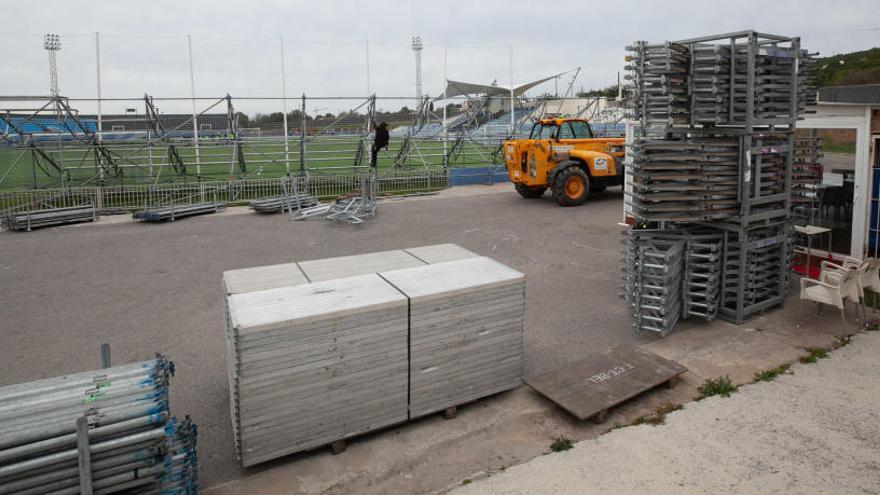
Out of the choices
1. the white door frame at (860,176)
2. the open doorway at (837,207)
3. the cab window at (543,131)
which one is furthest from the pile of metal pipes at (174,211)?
the open doorway at (837,207)

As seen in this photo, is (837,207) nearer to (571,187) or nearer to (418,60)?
(571,187)

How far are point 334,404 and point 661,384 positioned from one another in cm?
288

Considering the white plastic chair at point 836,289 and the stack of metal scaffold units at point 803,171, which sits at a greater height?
the stack of metal scaffold units at point 803,171

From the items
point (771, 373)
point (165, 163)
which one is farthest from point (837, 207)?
point (165, 163)

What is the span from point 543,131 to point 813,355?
11.3m

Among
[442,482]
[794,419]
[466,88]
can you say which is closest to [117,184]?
[466,88]

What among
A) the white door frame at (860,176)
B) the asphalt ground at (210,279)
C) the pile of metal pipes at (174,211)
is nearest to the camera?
the asphalt ground at (210,279)

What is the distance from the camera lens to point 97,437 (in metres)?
3.29

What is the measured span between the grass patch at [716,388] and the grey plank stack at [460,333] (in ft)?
5.22

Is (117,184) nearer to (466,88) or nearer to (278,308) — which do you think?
(466,88)

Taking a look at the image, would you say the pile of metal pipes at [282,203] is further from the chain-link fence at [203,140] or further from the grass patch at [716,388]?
the grass patch at [716,388]

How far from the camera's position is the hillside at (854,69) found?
44469 mm

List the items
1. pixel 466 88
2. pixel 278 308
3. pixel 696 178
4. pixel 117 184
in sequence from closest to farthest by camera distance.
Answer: pixel 278 308, pixel 696 178, pixel 117 184, pixel 466 88

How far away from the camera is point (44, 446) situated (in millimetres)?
3178
